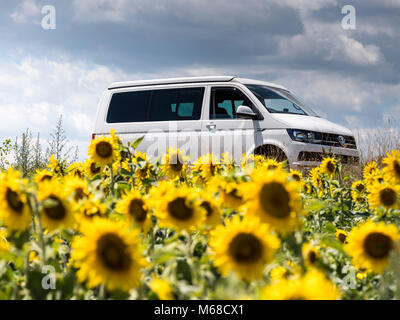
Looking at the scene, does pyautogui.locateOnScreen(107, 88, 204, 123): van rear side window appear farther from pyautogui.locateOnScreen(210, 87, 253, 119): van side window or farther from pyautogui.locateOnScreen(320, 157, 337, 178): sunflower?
pyautogui.locateOnScreen(320, 157, 337, 178): sunflower

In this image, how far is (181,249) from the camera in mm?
1426

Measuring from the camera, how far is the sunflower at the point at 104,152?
2.38m

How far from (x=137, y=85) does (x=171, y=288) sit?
27.7 feet

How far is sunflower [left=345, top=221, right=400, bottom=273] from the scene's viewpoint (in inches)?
56.8

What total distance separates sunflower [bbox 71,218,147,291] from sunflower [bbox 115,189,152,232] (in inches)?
16.1

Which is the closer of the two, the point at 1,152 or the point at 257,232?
the point at 257,232

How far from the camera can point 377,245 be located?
1465mm

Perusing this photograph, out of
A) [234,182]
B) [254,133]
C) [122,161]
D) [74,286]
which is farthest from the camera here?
Result: [254,133]

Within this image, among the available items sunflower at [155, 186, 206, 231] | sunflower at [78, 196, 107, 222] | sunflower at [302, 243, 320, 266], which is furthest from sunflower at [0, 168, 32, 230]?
sunflower at [302, 243, 320, 266]

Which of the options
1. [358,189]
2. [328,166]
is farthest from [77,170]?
[358,189]

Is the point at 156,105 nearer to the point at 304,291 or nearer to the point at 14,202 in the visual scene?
the point at 14,202

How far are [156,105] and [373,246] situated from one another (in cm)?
773
